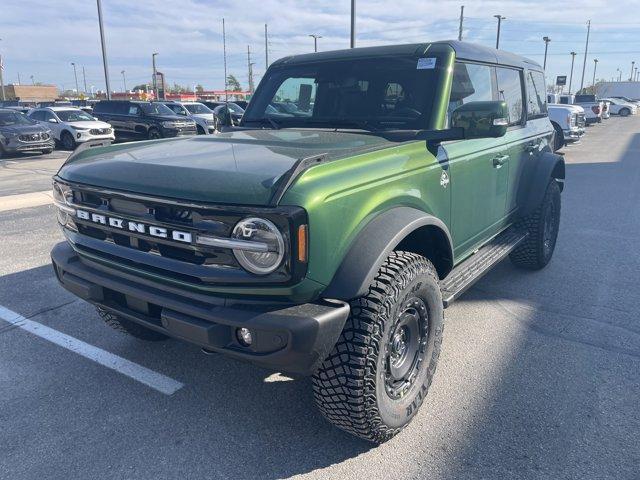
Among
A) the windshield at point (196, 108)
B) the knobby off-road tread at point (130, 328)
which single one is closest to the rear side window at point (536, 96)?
the knobby off-road tread at point (130, 328)

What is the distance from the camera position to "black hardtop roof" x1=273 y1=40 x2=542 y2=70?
3.49 metres

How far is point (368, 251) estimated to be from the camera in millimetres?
2316

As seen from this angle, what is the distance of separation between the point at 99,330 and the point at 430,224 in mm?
2632

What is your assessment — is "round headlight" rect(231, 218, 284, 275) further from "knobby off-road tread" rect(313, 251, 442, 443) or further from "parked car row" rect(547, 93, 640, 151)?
"parked car row" rect(547, 93, 640, 151)

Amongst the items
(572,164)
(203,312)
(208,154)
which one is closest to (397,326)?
(203,312)

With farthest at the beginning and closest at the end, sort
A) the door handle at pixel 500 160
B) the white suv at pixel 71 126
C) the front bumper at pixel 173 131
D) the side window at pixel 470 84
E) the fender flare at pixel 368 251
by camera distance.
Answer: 1. the front bumper at pixel 173 131
2. the white suv at pixel 71 126
3. the door handle at pixel 500 160
4. the side window at pixel 470 84
5. the fender flare at pixel 368 251

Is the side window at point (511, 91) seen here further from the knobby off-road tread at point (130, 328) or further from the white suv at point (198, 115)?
the white suv at point (198, 115)

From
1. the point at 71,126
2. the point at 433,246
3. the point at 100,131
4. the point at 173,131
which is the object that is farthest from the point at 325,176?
the point at 173,131

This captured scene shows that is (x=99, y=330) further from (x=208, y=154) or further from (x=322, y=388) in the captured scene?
(x=322, y=388)

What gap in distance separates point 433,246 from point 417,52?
1369 millimetres

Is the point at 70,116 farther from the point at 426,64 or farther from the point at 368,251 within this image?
the point at 368,251

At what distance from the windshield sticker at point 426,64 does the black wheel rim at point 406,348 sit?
1.59m

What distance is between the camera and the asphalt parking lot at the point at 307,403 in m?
2.48

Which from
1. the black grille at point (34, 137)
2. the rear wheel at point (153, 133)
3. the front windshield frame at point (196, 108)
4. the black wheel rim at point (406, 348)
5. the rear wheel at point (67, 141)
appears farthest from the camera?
the front windshield frame at point (196, 108)
